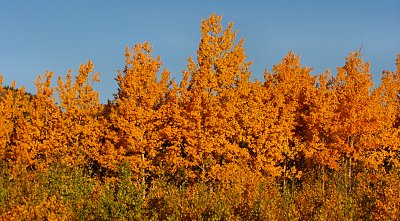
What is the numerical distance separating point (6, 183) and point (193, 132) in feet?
39.7

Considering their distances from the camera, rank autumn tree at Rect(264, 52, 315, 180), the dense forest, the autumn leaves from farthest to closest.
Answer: autumn tree at Rect(264, 52, 315, 180), the autumn leaves, the dense forest

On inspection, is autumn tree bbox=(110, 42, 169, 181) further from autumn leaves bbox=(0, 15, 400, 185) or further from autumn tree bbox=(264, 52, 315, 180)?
autumn tree bbox=(264, 52, 315, 180)

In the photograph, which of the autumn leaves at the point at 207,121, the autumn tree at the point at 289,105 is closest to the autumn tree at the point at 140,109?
the autumn leaves at the point at 207,121

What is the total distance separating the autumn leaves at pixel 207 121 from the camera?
33438 millimetres


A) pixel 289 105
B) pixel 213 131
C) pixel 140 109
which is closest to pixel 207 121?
pixel 213 131

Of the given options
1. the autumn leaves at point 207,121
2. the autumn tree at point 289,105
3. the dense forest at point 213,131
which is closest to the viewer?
the dense forest at point 213,131

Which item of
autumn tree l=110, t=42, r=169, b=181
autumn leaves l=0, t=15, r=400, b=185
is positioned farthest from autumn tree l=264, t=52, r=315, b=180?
autumn tree l=110, t=42, r=169, b=181

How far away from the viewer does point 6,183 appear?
27.8 metres

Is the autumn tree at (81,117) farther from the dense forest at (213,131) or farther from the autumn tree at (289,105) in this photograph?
the autumn tree at (289,105)

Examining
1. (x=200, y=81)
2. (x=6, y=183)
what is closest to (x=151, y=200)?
(x=6, y=183)

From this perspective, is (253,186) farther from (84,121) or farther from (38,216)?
(84,121)

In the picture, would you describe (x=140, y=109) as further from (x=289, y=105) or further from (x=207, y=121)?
(x=289, y=105)

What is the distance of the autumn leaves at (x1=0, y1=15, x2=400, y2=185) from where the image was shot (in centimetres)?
3344

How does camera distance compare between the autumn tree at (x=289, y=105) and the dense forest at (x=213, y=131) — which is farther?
the autumn tree at (x=289, y=105)
